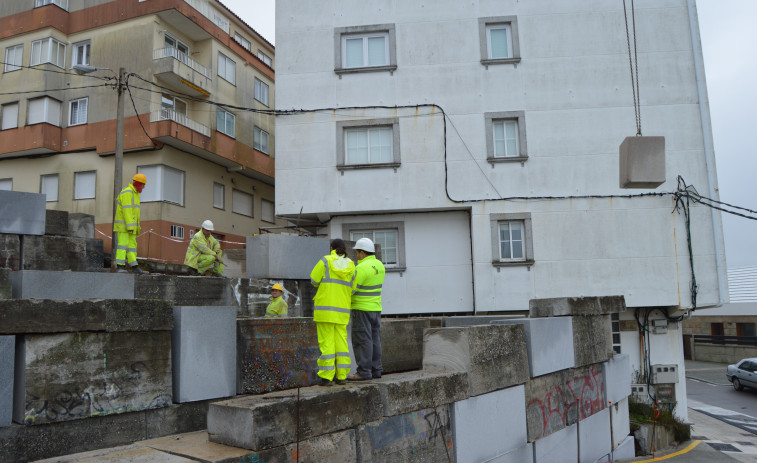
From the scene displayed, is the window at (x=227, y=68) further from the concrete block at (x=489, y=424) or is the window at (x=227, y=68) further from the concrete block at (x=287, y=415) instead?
the concrete block at (x=287, y=415)

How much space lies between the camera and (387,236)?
1756cm

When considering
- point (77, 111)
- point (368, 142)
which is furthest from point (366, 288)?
point (77, 111)

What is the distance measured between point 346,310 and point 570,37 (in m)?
14.2

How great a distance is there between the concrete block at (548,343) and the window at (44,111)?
22821 mm

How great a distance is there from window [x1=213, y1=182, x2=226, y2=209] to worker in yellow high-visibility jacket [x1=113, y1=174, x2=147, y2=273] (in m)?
16.7

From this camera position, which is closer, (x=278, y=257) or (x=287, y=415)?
(x=287, y=415)

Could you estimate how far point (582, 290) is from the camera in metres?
16.5

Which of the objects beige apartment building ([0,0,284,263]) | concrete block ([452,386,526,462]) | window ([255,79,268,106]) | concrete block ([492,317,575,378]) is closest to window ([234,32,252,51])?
window ([255,79,268,106])

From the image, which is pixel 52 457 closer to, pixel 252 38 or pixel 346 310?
pixel 346 310

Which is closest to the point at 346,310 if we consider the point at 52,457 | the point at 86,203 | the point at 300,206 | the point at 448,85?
the point at 52,457

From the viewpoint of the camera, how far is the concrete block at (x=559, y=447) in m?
8.45

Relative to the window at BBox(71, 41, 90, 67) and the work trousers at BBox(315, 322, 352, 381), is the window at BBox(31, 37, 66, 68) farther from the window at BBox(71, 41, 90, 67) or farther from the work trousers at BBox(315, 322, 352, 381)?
the work trousers at BBox(315, 322, 352, 381)

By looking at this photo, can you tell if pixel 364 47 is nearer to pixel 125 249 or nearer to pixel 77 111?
pixel 125 249

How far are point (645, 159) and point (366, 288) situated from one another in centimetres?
660
